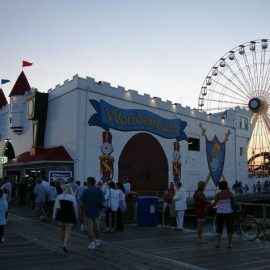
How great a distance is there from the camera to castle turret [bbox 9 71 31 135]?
3122cm

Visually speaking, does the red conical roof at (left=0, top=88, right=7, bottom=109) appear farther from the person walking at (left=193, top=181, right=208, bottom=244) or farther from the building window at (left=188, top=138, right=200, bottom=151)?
the person walking at (left=193, top=181, right=208, bottom=244)

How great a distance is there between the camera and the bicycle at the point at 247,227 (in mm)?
12375

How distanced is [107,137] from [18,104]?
8.78 m

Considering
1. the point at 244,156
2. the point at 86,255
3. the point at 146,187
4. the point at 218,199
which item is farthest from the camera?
the point at 244,156

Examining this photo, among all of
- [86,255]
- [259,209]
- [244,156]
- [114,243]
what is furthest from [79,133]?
[244,156]

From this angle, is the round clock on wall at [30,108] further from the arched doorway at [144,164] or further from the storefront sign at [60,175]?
the arched doorway at [144,164]

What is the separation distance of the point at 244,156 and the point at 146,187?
1566 centimetres

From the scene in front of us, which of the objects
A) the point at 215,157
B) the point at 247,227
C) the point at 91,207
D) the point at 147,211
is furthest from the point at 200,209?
the point at 215,157

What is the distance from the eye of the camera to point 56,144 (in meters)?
26.9

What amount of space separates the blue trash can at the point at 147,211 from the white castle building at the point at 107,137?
7819mm

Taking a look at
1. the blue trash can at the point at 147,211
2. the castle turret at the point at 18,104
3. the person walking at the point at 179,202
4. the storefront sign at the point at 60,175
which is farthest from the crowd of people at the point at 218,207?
the castle turret at the point at 18,104

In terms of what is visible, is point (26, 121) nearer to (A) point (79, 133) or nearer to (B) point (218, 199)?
(A) point (79, 133)

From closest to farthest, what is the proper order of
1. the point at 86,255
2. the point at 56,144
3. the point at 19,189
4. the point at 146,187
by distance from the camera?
1. the point at 86,255
2. the point at 19,189
3. the point at 56,144
4. the point at 146,187

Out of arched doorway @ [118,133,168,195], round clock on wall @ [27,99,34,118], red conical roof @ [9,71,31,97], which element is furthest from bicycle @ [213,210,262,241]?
red conical roof @ [9,71,31,97]
